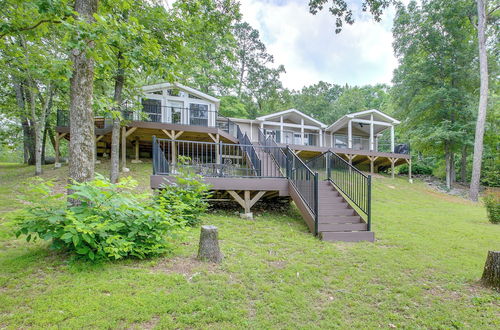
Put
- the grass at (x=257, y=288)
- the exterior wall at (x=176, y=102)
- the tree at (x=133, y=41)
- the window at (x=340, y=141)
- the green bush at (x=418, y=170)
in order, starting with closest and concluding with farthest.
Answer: the grass at (x=257, y=288) < the tree at (x=133, y=41) < the exterior wall at (x=176, y=102) < the window at (x=340, y=141) < the green bush at (x=418, y=170)

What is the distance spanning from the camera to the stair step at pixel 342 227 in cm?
527

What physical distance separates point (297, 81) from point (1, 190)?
105 feet

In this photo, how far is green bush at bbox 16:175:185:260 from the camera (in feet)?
9.18

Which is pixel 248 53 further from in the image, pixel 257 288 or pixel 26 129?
pixel 257 288

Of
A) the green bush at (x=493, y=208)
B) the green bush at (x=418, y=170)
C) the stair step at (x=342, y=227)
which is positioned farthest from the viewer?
the green bush at (x=418, y=170)

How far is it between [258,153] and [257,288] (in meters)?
7.35

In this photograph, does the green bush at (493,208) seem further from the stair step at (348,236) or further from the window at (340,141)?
the window at (340,141)

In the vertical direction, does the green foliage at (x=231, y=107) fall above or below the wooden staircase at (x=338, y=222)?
above

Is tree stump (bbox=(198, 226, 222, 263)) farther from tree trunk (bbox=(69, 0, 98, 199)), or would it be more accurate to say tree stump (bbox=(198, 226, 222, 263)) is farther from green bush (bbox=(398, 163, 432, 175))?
green bush (bbox=(398, 163, 432, 175))

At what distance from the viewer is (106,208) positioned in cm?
312

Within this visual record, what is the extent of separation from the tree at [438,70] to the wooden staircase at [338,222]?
1458 cm

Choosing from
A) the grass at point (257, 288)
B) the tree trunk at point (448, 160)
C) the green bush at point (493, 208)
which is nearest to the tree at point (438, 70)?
the tree trunk at point (448, 160)

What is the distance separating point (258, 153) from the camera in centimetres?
1007

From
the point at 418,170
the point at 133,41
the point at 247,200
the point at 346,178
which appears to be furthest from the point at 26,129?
the point at 418,170
